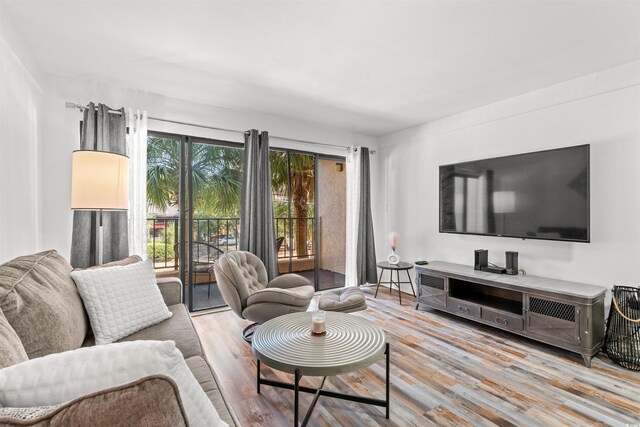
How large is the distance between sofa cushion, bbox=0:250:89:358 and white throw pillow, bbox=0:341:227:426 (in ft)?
2.21

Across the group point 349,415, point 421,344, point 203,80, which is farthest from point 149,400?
point 203,80

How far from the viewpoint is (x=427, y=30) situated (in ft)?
7.44

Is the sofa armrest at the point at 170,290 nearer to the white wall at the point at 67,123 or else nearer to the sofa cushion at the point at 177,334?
the sofa cushion at the point at 177,334

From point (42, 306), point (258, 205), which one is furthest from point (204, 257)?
point (42, 306)

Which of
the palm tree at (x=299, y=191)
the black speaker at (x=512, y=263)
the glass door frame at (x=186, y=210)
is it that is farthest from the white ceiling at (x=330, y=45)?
the black speaker at (x=512, y=263)

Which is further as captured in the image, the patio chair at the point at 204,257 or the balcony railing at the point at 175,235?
the patio chair at the point at 204,257

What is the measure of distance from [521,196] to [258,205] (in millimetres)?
2856

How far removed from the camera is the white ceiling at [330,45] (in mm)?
2043

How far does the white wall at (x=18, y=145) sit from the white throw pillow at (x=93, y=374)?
187cm

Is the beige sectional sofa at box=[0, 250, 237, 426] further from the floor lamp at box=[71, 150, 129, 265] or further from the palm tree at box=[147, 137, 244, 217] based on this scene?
the palm tree at box=[147, 137, 244, 217]

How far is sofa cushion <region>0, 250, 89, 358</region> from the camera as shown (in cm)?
120

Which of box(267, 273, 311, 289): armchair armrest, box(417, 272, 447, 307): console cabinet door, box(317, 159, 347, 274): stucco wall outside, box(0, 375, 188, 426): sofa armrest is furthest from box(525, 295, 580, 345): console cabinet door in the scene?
box(0, 375, 188, 426): sofa armrest

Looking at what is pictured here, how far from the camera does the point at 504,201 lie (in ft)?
11.2

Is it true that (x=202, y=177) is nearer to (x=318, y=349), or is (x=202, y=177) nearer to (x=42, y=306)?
(x=42, y=306)
